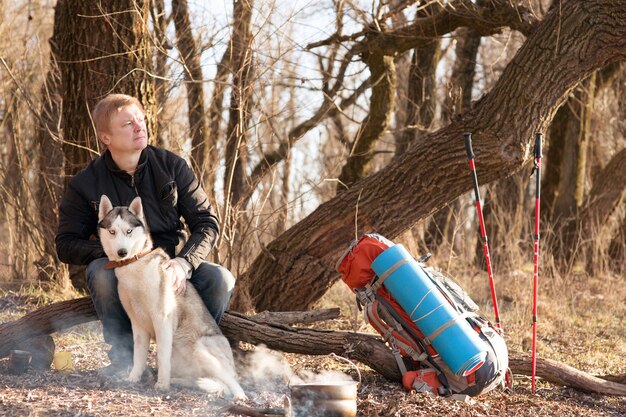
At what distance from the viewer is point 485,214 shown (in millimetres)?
12391

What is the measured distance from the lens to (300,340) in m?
5.47

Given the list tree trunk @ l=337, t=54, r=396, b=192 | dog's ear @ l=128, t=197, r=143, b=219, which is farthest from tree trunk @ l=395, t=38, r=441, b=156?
dog's ear @ l=128, t=197, r=143, b=219

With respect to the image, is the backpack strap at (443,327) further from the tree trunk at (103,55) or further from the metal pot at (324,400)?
the tree trunk at (103,55)

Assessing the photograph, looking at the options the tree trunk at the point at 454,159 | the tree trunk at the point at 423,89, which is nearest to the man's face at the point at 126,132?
the tree trunk at the point at 454,159

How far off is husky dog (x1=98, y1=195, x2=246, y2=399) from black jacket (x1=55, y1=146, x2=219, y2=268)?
31 cm

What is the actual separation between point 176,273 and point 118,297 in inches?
19.1

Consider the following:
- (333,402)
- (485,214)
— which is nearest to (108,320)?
(333,402)

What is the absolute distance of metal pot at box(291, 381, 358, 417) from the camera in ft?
13.8

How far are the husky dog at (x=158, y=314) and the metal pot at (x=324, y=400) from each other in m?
0.52

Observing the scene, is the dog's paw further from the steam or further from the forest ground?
the steam

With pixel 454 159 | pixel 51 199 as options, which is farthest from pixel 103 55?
pixel 454 159

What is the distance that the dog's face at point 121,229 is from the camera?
4629 mm

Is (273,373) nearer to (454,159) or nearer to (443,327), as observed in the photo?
(443,327)

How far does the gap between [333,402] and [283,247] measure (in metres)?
2.96
